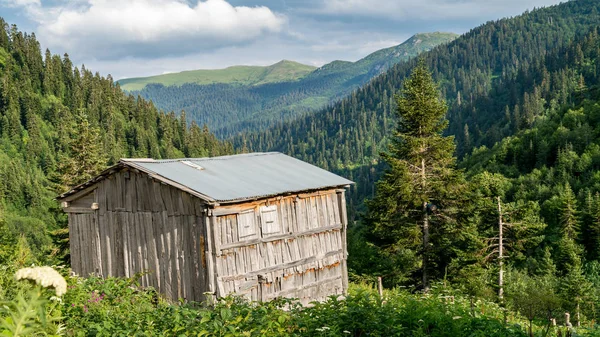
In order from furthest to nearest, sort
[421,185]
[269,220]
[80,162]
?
[80,162], [421,185], [269,220]

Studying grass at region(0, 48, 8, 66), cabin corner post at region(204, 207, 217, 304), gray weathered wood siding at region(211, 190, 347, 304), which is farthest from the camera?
grass at region(0, 48, 8, 66)

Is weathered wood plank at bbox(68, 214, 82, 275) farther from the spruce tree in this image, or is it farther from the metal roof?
the spruce tree

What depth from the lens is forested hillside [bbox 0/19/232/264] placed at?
96.8 m

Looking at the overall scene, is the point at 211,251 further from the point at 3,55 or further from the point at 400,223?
the point at 3,55

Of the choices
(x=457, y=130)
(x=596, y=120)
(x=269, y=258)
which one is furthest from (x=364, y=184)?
(x=269, y=258)

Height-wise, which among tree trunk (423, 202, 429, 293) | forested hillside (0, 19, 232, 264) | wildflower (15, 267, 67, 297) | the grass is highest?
the grass

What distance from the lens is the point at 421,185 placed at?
99.3 feet

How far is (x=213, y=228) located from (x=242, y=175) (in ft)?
11.9

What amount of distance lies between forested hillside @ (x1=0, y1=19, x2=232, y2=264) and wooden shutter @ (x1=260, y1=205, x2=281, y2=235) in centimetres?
7294

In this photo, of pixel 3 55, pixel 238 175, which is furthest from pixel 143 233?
pixel 3 55

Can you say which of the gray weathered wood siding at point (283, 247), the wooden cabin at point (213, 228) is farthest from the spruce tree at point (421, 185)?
the gray weathered wood siding at point (283, 247)

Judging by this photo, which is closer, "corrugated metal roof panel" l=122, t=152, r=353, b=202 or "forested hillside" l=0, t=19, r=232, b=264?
"corrugated metal roof panel" l=122, t=152, r=353, b=202

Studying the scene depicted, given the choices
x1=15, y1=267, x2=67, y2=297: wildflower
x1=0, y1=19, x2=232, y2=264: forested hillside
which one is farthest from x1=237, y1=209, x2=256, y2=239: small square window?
x1=0, y1=19, x2=232, y2=264: forested hillside

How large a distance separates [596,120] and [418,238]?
2655 inches
